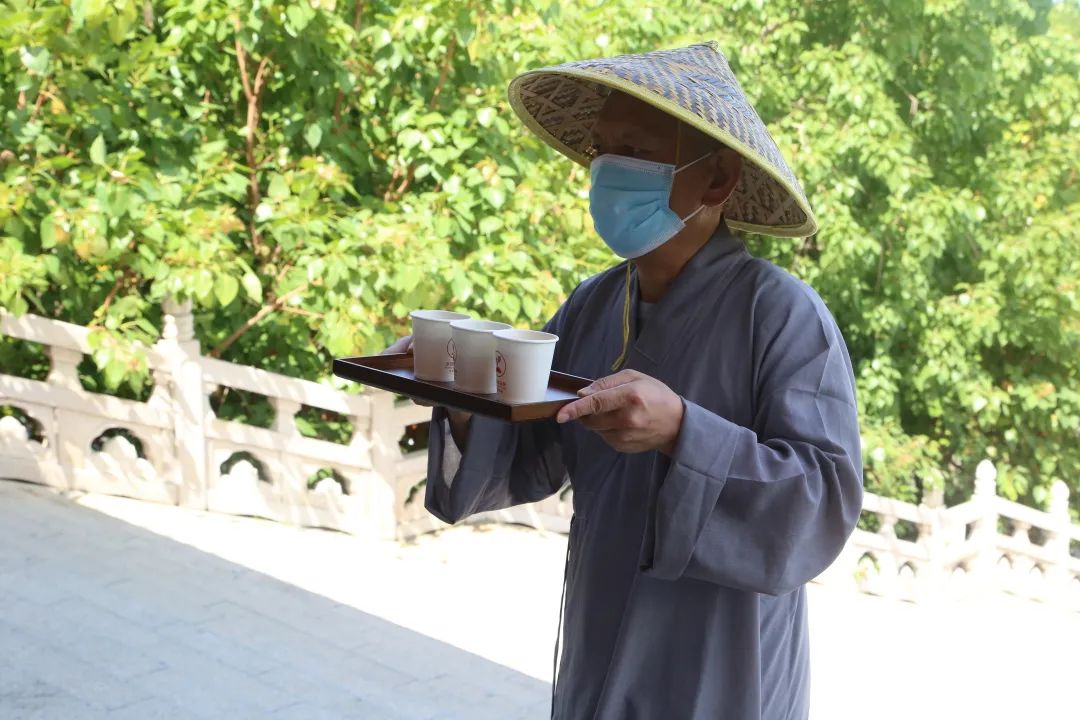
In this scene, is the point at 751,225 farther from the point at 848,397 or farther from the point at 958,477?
the point at 958,477

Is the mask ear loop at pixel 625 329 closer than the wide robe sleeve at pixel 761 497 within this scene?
No

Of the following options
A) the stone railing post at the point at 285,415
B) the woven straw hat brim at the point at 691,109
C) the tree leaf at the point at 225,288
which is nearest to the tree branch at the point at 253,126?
the tree leaf at the point at 225,288

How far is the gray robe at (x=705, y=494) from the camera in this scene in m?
1.47

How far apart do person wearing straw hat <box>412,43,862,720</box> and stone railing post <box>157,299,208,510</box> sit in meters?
3.67

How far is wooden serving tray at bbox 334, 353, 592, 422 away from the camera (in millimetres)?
1516

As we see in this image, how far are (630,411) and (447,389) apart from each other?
323 mm

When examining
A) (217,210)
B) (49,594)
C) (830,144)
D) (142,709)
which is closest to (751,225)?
(142,709)

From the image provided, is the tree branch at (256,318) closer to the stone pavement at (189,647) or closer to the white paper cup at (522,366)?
the stone pavement at (189,647)

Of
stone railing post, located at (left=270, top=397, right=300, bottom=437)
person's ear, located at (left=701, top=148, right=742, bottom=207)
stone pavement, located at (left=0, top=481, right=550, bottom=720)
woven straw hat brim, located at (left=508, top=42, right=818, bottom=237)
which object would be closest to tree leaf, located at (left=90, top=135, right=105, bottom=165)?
stone railing post, located at (left=270, top=397, right=300, bottom=437)

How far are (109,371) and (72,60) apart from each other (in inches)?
50.1

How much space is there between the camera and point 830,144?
8172 mm

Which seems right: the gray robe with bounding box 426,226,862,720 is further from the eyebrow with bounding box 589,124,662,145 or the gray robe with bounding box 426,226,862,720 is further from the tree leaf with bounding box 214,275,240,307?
the tree leaf with bounding box 214,275,240,307

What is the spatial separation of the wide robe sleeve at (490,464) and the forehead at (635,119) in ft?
1.23

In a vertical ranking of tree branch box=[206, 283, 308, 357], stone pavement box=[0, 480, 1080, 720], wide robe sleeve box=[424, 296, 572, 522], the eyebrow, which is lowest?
stone pavement box=[0, 480, 1080, 720]
